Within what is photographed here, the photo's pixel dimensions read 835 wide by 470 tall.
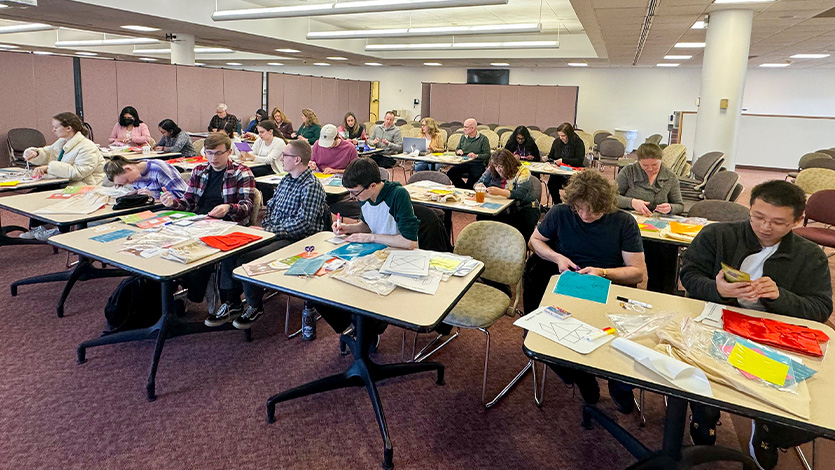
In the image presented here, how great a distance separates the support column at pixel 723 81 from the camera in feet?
21.1

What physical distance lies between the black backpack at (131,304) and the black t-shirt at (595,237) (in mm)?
2579

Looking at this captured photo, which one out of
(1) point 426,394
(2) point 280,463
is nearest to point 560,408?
(1) point 426,394

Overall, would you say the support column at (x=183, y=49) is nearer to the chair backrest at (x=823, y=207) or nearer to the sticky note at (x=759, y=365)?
the chair backrest at (x=823, y=207)

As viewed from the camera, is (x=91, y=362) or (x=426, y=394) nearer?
(x=426, y=394)

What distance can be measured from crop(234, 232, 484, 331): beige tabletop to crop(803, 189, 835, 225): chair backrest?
435 cm

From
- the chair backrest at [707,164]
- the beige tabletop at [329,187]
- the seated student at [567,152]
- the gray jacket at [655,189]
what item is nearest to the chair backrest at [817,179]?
the chair backrest at [707,164]

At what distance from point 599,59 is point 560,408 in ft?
41.5

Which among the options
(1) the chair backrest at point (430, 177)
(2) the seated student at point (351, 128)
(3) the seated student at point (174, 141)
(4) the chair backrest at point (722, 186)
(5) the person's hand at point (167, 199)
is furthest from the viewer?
(2) the seated student at point (351, 128)

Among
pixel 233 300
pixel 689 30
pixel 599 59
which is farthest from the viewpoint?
pixel 599 59

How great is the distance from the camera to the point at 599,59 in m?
13.4

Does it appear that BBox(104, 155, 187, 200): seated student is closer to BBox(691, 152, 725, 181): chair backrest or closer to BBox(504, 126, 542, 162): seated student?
BBox(504, 126, 542, 162): seated student

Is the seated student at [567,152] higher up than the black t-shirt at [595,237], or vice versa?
the seated student at [567,152]

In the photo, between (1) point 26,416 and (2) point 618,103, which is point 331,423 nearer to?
(1) point 26,416

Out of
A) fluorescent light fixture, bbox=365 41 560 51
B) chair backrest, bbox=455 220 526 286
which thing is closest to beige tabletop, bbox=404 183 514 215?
chair backrest, bbox=455 220 526 286
